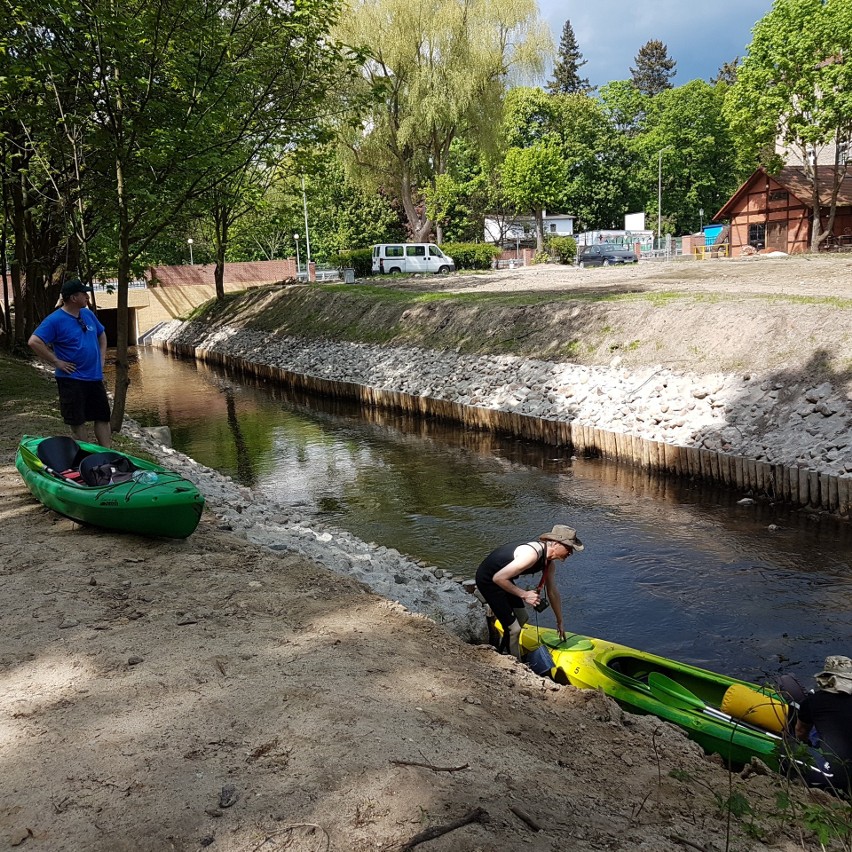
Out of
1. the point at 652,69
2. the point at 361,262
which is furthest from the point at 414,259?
the point at 652,69

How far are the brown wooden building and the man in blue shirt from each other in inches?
1391

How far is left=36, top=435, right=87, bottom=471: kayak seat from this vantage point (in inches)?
330

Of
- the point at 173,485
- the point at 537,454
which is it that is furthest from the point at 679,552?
the point at 173,485

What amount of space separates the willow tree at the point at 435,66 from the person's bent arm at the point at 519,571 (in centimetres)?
3241

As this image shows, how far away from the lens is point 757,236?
41.7m

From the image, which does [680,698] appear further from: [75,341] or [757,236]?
[757,236]

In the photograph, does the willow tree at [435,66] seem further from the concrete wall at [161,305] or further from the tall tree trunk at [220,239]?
the concrete wall at [161,305]

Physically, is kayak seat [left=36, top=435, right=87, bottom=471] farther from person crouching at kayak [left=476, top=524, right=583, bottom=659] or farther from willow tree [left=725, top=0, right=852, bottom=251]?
willow tree [left=725, top=0, right=852, bottom=251]

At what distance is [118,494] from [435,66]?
118ft

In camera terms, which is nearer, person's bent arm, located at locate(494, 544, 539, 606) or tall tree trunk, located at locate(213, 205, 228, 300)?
person's bent arm, located at locate(494, 544, 539, 606)

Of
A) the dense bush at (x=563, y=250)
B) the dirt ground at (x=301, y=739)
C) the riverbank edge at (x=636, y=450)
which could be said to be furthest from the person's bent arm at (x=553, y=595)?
the dense bush at (x=563, y=250)

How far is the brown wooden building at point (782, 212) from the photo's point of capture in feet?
122

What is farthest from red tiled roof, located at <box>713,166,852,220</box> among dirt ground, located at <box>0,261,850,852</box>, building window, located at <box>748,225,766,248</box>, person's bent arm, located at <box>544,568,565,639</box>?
dirt ground, located at <box>0,261,850,852</box>

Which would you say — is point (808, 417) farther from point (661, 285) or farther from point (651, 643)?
point (661, 285)
